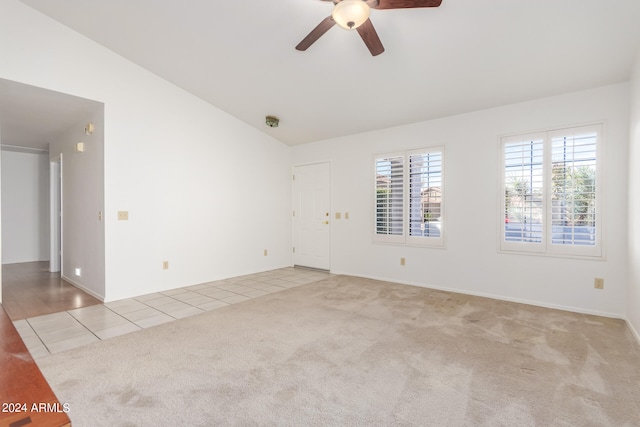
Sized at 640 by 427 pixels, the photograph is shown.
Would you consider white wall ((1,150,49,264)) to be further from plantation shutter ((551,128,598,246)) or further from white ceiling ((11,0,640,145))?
plantation shutter ((551,128,598,246))

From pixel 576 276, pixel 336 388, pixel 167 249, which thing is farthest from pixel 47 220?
pixel 576 276

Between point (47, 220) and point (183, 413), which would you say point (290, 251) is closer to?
point (183, 413)

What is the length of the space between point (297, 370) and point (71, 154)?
5.01 metres

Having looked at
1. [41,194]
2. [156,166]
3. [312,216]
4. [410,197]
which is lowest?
[312,216]

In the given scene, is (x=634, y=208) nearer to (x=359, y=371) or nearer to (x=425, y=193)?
(x=425, y=193)

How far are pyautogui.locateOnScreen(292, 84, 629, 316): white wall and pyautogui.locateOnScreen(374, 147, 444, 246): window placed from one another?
0.45ft

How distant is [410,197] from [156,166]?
3.76 meters

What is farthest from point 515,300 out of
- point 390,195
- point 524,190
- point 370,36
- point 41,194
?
A: point 41,194

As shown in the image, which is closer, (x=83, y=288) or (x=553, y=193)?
(x=553, y=193)

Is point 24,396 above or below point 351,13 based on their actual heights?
below

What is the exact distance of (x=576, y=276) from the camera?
3582mm

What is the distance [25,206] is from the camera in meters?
6.75

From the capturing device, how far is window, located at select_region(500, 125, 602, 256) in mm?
3508

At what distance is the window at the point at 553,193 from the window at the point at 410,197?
868 millimetres
